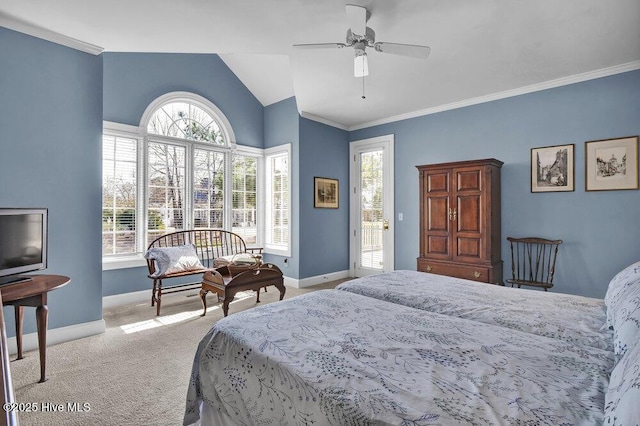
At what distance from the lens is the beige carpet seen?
1.93m

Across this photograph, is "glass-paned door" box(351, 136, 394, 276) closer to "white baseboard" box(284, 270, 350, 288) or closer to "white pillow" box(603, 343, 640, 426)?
"white baseboard" box(284, 270, 350, 288)

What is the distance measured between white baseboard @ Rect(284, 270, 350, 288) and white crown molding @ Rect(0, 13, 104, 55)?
3.79 meters

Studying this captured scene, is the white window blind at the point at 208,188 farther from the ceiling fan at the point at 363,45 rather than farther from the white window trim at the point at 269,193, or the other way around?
the ceiling fan at the point at 363,45

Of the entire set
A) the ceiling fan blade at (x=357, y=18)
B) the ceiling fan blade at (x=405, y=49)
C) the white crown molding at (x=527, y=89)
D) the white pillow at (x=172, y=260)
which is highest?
the white crown molding at (x=527, y=89)

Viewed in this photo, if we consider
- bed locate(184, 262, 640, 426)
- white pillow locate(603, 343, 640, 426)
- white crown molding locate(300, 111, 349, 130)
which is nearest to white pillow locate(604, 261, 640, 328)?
bed locate(184, 262, 640, 426)

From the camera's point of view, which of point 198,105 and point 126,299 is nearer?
point 126,299

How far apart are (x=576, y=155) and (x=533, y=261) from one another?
4.34 feet

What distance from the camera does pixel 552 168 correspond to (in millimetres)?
3803

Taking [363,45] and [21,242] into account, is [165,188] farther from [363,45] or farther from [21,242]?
[363,45]

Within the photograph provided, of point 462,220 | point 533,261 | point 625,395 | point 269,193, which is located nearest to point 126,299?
point 269,193

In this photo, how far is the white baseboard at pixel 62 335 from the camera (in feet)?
8.91

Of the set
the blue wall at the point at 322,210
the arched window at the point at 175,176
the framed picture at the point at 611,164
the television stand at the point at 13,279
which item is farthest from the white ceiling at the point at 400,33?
the television stand at the point at 13,279

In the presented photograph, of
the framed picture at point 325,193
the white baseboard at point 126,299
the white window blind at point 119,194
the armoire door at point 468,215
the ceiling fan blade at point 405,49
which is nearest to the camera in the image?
the ceiling fan blade at point 405,49

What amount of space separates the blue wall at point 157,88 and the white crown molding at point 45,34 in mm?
1093
